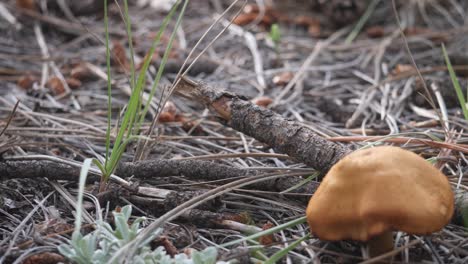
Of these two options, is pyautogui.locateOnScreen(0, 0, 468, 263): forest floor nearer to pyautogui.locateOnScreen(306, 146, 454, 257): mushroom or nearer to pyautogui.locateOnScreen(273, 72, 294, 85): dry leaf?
pyautogui.locateOnScreen(273, 72, 294, 85): dry leaf

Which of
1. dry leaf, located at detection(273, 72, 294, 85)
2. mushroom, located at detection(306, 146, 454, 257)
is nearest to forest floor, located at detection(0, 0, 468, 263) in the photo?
dry leaf, located at detection(273, 72, 294, 85)

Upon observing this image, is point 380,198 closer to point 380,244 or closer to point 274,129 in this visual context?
point 380,244

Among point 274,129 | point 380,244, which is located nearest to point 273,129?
point 274,129

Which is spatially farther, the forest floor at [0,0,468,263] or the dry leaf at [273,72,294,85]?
the dry leaf at [273,72,294,85]

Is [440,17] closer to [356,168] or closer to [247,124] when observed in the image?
[247,124]

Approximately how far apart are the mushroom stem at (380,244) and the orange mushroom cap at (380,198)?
0.10m

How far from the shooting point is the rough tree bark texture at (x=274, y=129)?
131 centimetres

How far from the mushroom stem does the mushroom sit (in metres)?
0.05

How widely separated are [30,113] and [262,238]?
1192mm

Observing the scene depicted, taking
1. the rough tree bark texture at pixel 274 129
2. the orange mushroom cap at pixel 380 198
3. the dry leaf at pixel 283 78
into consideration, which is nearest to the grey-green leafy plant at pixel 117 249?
the orange mushroom cap at pixel 380 198

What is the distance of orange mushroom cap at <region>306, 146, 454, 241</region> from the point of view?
36.8 inches

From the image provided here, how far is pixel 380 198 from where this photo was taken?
0.94 metres

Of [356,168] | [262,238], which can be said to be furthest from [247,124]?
[356,168]

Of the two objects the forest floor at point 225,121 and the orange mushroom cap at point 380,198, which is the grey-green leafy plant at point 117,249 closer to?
the forest floor at point 225,121
